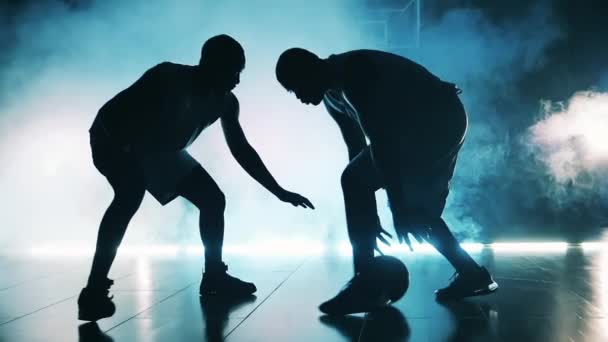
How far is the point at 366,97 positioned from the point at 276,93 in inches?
144

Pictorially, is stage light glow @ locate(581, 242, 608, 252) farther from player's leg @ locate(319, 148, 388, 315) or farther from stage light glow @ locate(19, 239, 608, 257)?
player's leg @ locate(319, 148, 388, 315)

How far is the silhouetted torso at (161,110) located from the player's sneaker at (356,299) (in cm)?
92

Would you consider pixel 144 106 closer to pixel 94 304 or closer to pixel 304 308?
pixel 94 304

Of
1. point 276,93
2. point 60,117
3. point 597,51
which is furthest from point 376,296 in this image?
point 60,117

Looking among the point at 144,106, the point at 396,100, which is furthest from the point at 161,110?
the point at 396,100

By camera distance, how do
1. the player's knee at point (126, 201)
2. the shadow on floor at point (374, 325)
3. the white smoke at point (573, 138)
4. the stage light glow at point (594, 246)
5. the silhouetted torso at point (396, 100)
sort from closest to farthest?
the shadow on floor at point (374, 325)
the silhouetted torso at point (396, 100)
the player's knee at point (126, 201)
the stage light glow at point (594, 246)
the white smoke at point (573, 138)

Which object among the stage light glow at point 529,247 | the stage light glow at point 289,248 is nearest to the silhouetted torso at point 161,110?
the stage light glow at point 289,248

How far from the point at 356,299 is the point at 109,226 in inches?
37.7

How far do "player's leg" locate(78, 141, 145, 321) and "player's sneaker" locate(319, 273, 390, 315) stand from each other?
0.80 metres

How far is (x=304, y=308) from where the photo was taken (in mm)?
2193

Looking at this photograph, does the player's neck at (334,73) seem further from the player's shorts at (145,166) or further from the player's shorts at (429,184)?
the player's shorts at (145,166)

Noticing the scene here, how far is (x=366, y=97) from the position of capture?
1.98m

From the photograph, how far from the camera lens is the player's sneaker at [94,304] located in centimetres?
199

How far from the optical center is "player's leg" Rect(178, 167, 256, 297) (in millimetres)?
2510
